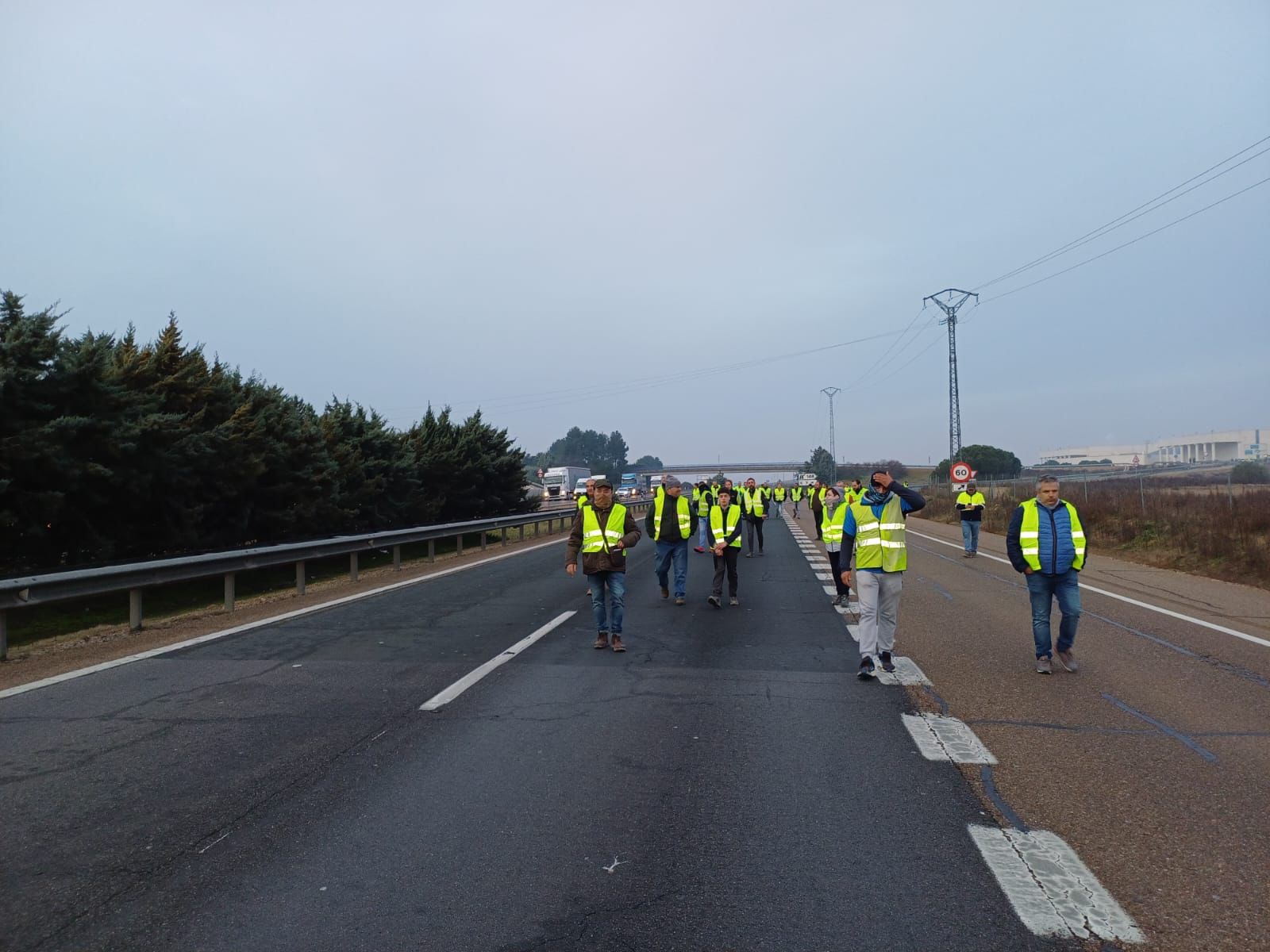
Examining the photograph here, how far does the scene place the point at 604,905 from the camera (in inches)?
148

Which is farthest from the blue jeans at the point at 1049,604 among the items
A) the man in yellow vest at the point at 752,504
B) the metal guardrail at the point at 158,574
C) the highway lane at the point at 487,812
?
the man in yellow vest at the point at 752,504

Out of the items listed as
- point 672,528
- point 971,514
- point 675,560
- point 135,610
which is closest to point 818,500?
point 971,514

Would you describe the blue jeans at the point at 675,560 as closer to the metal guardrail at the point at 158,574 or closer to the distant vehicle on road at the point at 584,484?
the distant vehicle on road at the point at 584,484

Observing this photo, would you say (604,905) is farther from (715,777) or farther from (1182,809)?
(1182,809)

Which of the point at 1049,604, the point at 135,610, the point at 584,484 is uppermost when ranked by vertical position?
the point at 584,484

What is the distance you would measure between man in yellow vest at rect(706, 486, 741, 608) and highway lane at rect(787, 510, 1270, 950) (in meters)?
2.34

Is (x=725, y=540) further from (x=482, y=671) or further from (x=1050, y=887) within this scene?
(x=1050, y=887)

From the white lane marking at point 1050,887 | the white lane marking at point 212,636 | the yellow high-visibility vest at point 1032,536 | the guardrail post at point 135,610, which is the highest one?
the yellow high-visibility vest at point 1032,536

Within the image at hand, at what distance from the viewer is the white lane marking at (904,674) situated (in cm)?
794

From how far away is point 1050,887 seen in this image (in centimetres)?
386

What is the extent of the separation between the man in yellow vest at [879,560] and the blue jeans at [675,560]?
5.08 m

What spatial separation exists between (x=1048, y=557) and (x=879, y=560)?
148 centimetres

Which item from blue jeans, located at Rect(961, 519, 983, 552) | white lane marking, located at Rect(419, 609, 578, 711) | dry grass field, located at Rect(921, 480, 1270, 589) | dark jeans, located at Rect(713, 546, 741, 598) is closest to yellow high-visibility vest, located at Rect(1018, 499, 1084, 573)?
white lane marking, located at Rect(419, 609, 578, 711)

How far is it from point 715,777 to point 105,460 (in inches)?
462
